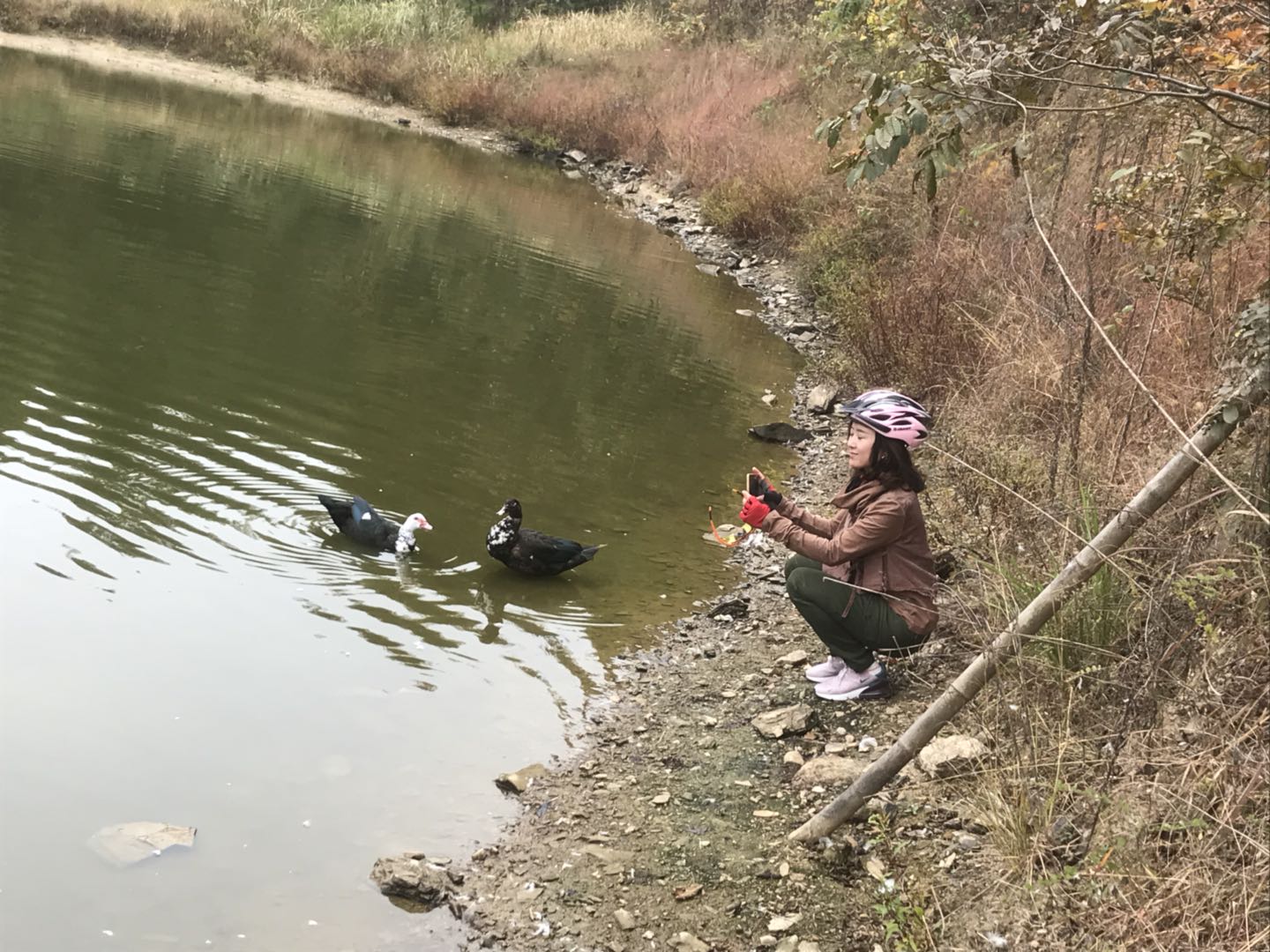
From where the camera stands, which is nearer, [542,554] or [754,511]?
[754,511]

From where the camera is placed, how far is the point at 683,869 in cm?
A: 453

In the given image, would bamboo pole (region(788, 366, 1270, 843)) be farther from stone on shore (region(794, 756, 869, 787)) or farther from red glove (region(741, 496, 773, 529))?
red glove (region(741, 496, 773, 529))

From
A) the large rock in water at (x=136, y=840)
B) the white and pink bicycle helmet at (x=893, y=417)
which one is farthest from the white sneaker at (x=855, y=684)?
the large rock in water at (x=136, y=840)

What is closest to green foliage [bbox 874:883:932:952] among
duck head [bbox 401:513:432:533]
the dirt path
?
Result: duck head [bbox 401:513:432:533]

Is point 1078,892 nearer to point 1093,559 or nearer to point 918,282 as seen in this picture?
point 1093,559

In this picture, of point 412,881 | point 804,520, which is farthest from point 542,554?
point 412,881

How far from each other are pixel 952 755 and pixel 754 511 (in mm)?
1428

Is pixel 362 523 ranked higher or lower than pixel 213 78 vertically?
lower

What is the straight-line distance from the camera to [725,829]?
15.7ft

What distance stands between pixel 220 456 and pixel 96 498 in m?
1.13

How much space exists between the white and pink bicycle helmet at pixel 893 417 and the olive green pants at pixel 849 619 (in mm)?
824

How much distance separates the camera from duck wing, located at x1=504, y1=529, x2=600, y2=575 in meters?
7.41

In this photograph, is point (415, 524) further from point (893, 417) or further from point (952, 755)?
point (952, 755)

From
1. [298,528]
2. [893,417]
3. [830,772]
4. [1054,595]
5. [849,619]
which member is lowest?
Result: [298,528]
